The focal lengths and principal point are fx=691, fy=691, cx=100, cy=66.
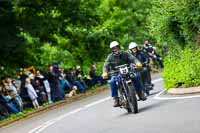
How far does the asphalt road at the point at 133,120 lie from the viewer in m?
13.6

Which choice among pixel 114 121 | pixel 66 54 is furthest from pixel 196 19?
pixel 66 54

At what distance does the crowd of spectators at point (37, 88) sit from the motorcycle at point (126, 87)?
318 inches

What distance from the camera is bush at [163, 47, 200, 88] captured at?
19.5 metres

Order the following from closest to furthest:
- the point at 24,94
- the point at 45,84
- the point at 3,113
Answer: the point at 3,113 → the point at 24,94 → the point at 45,84

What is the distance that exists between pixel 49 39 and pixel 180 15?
14.0 meters

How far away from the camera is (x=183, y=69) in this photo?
20172 mm

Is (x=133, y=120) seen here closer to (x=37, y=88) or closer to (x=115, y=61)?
(x=115, y=61)

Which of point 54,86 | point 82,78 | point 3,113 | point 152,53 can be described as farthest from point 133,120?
point 152,53

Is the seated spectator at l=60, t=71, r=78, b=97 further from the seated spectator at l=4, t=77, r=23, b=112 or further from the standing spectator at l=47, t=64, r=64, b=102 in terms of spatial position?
the seated spectator at l=4, t=77, r=23, b=112

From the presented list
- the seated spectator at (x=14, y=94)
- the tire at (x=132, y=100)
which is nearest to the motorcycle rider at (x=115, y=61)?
the tire at (x=132, y=100)

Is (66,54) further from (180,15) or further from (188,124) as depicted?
(188,124)

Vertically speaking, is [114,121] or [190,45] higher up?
[190,45]

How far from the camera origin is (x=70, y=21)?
117ft

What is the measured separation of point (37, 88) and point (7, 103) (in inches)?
103
